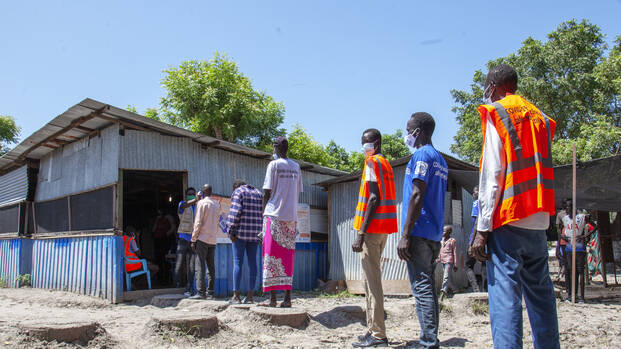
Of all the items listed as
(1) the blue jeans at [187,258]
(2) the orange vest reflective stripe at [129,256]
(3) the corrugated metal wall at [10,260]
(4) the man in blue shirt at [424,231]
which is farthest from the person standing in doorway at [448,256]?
(3) the corrugated metal wall at [10,260]

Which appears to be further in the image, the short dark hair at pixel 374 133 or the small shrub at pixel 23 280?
the small shrub at pixel 23 280

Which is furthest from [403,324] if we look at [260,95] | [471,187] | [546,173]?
[260,95]

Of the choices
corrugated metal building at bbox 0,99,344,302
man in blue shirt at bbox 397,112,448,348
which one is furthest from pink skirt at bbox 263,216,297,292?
corrugated metal building at bbox 0,99,344,302

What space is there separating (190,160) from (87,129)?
198 cm

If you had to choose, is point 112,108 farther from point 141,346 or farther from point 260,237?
point 141,346

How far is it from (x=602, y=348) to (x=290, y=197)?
3.32m

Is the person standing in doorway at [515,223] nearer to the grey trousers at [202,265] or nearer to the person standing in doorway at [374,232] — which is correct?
the person standing in doorway at [374,232]

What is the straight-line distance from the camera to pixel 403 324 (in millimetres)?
5387

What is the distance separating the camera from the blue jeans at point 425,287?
351 centimetres

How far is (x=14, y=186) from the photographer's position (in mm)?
11781

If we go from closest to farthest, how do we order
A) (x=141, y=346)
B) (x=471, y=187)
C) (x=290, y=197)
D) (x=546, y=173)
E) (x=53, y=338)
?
(x=546, y=173), (x=53, y=338), (x=141, y=346), (x=290, y=197), (x=471, y=187)

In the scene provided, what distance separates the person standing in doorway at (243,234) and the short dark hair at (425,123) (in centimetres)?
272

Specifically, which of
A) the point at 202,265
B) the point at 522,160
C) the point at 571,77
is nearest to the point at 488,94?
the point at 522,160

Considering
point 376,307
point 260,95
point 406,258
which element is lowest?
point 376,307
